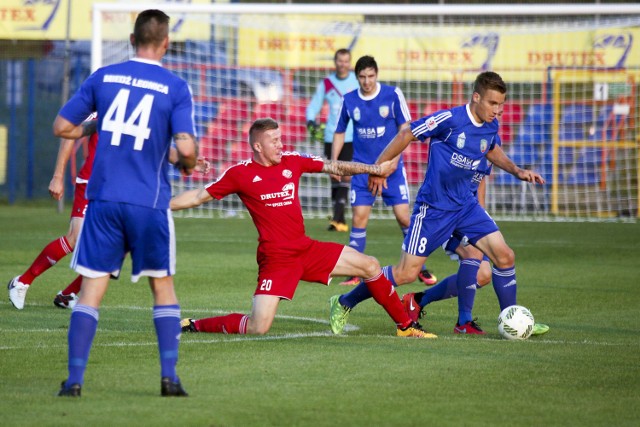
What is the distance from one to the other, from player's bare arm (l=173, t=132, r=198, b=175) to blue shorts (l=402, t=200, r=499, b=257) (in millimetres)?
3385

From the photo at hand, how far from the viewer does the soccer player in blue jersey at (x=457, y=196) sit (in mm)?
9125

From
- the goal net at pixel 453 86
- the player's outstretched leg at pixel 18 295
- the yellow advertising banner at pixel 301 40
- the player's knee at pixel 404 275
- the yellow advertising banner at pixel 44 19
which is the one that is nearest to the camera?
the player's knee at pixel 404 275

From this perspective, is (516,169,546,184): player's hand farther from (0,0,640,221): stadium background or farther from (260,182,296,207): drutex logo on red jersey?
(0,0,640,221): stadium background

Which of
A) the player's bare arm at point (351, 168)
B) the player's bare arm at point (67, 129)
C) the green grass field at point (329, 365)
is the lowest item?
the green grass field at point (329, 365)

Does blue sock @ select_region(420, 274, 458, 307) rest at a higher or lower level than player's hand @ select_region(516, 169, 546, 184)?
lower

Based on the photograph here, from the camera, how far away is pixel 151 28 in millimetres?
6309

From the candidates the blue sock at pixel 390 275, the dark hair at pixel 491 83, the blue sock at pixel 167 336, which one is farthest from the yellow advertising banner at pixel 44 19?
the blue sock at pixel 167 336

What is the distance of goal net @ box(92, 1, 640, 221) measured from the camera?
22.1 meters

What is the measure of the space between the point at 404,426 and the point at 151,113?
209 centimetres

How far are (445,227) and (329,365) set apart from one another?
2.22 meters

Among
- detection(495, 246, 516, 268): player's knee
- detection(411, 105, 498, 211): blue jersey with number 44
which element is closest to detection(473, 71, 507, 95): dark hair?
detection(411, 105, 498, 211): blue jersey with number 44

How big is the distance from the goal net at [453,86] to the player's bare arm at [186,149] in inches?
588

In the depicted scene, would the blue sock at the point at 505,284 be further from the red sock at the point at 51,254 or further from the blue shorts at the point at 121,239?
the red sock at the point at 51,254

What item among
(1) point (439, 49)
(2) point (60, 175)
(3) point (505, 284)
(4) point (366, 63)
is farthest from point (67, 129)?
(1) point (439, 49)
